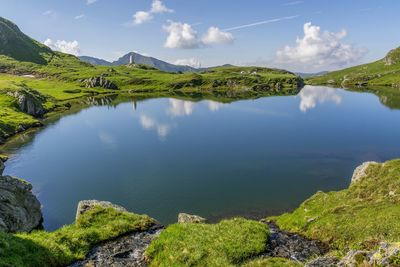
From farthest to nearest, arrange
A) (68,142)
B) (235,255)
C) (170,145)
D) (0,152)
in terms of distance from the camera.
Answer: (68,142), (170,145), (0,152), (235,255)

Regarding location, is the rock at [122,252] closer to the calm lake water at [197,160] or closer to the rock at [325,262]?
the rock at [325,262]

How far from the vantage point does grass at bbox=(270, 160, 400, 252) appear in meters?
28.6

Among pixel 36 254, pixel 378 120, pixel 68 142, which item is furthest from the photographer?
pixel 378 120

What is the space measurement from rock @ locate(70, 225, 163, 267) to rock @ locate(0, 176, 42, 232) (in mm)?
13331

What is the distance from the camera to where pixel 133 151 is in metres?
93.6

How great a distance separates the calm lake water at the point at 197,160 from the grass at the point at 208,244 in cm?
2318

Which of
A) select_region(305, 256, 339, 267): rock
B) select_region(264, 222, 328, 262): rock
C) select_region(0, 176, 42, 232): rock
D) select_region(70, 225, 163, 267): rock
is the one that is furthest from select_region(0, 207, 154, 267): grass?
select_region(305, 256, 339, 267): rock

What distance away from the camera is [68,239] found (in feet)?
89.5

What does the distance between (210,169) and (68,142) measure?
54422 millimetres

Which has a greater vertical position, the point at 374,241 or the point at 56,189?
the point at 374,241

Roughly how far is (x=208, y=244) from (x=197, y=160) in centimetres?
5759

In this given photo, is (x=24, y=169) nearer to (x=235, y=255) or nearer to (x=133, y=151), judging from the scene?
(x=133, y=151)

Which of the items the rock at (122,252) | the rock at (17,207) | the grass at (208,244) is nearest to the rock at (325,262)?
the grass at (208,244)

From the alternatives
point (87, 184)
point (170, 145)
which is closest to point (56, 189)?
point (87, 184)
